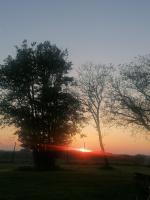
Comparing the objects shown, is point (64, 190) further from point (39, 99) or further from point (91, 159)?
point (91, 159)

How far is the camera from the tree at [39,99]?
224 ft

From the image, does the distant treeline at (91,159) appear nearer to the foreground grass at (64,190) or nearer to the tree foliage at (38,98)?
the tree foliage at (38,98)

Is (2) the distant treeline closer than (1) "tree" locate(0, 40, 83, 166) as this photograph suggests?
No

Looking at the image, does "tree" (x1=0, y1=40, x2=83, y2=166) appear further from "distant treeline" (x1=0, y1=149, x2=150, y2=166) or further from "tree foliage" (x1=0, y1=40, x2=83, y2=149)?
"distant treeline" (x1=0, y1=149, x2=150, y2=166)

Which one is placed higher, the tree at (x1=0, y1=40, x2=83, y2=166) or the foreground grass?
the tree at (x1=0, y1=40, x2=83, y2=166)

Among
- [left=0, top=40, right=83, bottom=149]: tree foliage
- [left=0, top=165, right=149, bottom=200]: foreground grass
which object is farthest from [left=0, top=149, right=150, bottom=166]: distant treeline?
[left=0, top=165, right=149, bottom=200]: foreground grass

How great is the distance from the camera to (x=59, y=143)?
227 ft

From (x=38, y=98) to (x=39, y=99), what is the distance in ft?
0.97

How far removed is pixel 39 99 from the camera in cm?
6888

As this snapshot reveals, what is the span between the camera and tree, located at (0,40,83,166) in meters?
68.3

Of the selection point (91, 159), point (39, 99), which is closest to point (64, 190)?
point (39, 99)

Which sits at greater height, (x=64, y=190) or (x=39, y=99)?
(x=39, y=99)

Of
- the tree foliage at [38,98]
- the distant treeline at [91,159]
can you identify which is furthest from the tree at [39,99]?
the distant treeline at [91,159]

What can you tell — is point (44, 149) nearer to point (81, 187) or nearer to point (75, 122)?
point (75, 122)
